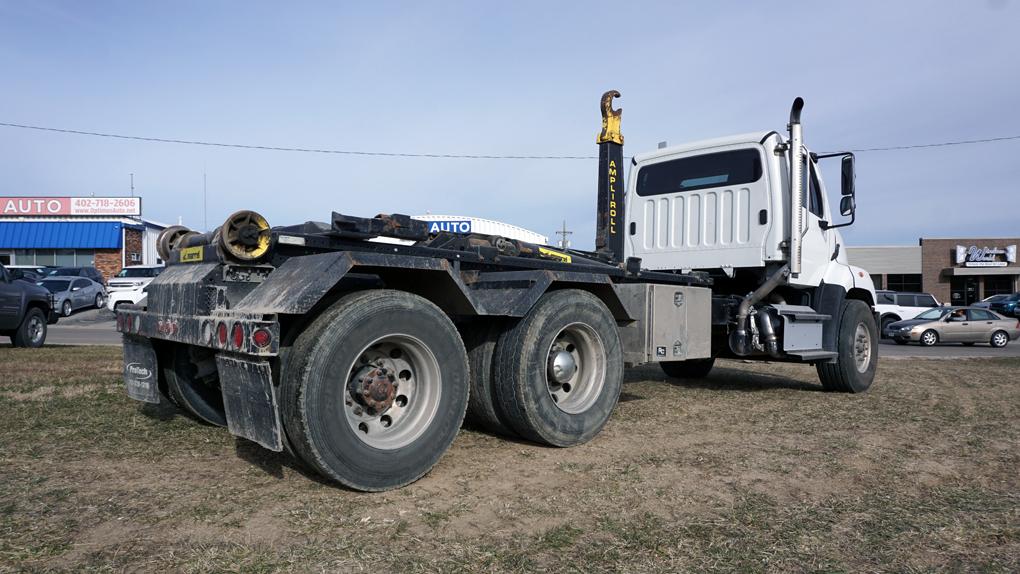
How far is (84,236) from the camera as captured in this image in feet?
117

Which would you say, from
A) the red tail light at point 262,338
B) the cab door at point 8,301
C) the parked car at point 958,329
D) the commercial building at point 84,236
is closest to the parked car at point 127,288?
the cab door at point 8,301

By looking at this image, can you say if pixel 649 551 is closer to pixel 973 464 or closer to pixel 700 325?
pixel 973 464

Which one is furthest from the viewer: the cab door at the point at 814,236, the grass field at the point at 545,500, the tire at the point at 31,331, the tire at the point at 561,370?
the tire at the point at 31,331

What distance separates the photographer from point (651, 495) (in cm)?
384

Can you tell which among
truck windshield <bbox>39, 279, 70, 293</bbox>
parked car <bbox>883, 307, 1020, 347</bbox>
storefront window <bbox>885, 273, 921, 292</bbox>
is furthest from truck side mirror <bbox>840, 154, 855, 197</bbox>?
storefront window <bbox>885, 273, 921, 292</bbox>

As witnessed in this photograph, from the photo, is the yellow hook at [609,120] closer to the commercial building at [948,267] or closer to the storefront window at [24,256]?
the storefront window at [24,256]

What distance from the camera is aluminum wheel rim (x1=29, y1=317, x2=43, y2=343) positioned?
484 inches

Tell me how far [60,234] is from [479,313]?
39.2 metres

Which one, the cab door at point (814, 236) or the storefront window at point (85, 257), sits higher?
the storefront window at point (85, 257)

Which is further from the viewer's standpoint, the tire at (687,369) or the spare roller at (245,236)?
the tire at (687,369)

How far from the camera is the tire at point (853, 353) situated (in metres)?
7.87

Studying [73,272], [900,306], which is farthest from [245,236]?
[73,272]

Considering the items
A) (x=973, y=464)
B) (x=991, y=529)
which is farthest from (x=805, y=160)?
(x=991, y=529)

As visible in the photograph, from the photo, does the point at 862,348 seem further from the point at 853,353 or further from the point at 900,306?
the point at 900,306
